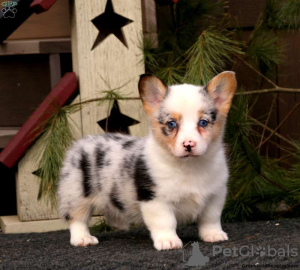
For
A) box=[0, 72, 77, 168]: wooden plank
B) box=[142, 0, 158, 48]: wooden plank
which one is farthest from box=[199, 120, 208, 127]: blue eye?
box=[142, 0, 158, 48]: wooden plank

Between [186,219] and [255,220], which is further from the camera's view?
[255,220]

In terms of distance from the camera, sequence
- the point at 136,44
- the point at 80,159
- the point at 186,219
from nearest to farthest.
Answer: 1. the point at 186,219
2. the point at 80,159
3. the point at 136,44

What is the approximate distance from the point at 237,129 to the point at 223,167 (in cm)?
81

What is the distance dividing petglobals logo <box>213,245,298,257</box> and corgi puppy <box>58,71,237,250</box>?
0.28 m

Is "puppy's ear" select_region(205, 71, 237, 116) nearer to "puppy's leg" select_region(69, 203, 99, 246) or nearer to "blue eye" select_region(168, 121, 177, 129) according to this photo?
"blue eye" select_region(168, 121, 177, 129)

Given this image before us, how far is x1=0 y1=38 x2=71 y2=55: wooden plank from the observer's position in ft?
17.8

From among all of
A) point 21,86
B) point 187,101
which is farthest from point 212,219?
point 21,86

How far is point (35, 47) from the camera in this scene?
214 inches

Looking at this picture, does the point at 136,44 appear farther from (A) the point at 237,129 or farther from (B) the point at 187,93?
(B) the point at 187,93

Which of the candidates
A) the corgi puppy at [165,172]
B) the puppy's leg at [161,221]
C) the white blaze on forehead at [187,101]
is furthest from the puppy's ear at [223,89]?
the puppy's leg at [161,221]

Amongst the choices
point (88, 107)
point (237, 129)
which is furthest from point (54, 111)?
point (237, 129)

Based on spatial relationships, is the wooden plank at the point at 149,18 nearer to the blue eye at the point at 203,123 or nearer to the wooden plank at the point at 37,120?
the wooden plank at the point at 37,120

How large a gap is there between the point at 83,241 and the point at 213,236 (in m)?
0.79

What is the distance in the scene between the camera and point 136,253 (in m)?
3.39
